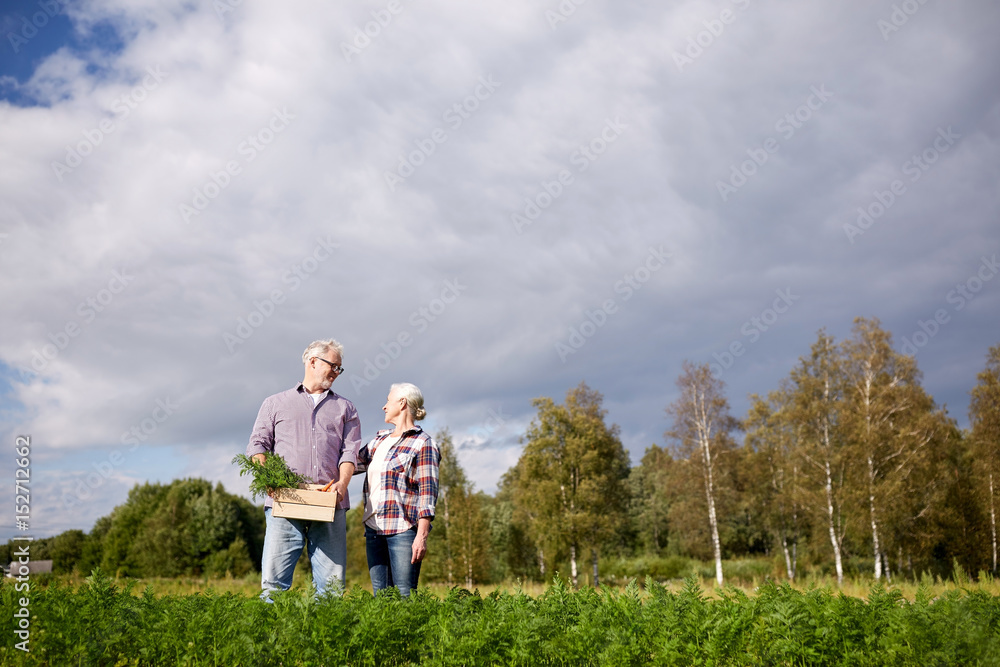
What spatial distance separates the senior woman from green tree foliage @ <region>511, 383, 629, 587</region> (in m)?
26.2

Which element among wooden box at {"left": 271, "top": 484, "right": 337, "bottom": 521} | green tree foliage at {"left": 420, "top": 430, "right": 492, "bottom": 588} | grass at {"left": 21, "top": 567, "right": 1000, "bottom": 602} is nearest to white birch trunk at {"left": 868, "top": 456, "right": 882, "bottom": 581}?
grass at {"left": 21, "top": 567, "right": 1000, "bottom": 602}

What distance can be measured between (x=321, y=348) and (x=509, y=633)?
305 centimetres

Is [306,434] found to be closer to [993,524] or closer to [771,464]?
[993,524]

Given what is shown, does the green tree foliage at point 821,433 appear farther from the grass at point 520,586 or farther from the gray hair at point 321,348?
the gray hair at point 321,348

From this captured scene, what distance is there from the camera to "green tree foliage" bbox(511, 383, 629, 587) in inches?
1217

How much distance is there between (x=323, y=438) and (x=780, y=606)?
146 inches

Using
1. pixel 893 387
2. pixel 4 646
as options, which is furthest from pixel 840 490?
pixel 4 646

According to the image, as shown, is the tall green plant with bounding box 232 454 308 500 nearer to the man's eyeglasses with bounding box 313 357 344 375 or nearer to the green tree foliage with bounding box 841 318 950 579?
the man's eyeglasses with bounding box 313 357 344 375

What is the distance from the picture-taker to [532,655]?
142 inches

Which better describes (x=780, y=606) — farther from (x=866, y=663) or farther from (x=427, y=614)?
(x=427, y=614)

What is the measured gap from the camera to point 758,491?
124 feet

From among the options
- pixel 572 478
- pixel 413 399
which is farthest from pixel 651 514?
pixel 413 399

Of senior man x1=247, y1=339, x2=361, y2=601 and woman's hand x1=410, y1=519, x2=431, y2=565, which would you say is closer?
senior man x1=247, y1=339, x2=361, y2=601

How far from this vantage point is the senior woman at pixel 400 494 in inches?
207
